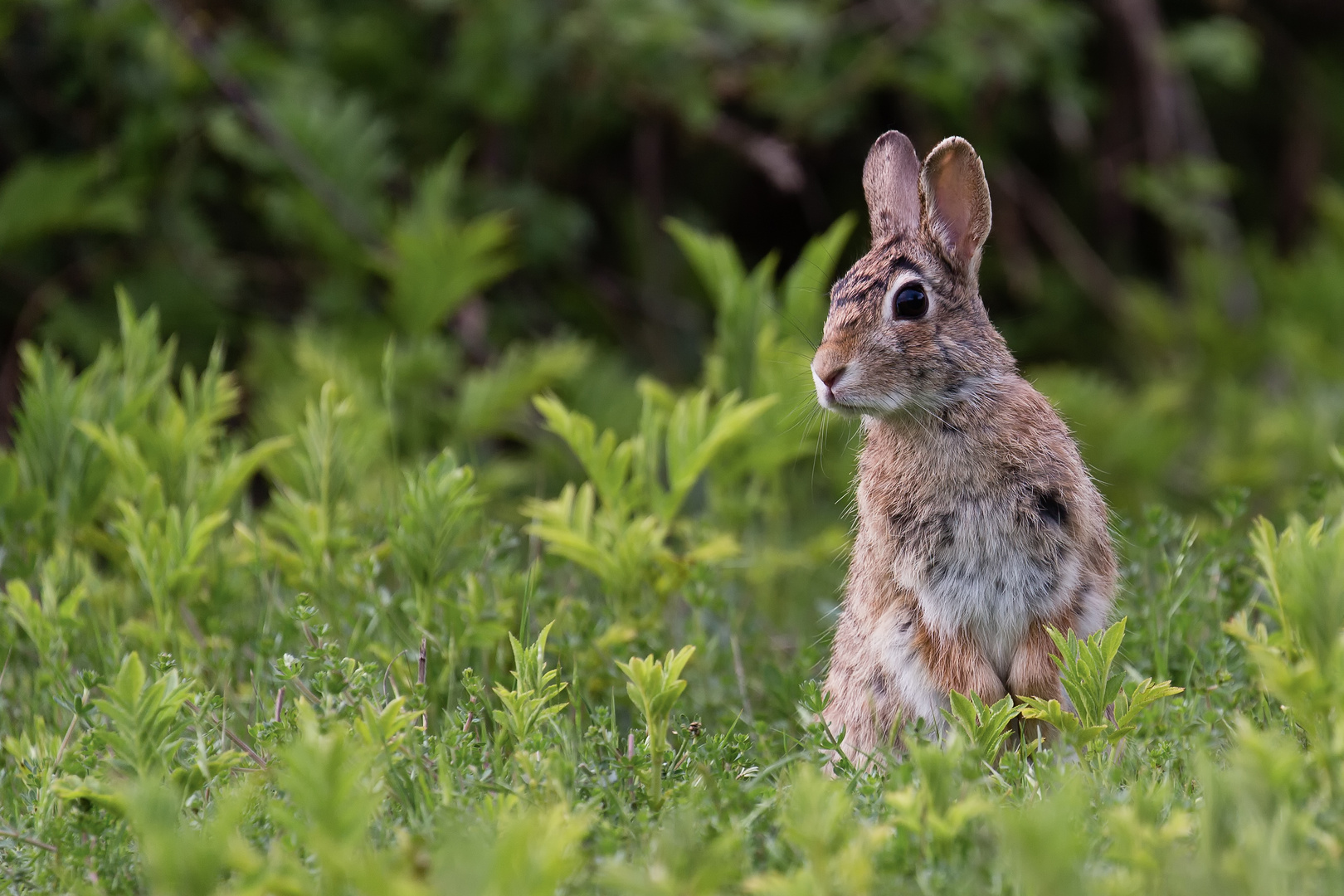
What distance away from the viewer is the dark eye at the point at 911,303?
320 cm

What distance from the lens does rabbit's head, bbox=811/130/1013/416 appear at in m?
3.13

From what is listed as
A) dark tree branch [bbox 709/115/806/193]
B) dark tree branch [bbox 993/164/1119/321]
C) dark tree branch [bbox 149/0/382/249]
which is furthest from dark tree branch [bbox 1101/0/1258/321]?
dark tree branch [bbox 149/0/382/249]

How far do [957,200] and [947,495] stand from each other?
0.70 metres

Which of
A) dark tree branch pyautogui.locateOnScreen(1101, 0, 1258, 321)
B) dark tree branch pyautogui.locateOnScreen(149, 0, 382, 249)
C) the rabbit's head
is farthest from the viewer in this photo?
dark tree branch pyautogui.locateOnScreen(1101, 0, 1258, 321)

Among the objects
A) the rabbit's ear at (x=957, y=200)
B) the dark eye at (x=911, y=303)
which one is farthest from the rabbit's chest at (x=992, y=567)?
the rabbit's ear at (x=957, y=200)

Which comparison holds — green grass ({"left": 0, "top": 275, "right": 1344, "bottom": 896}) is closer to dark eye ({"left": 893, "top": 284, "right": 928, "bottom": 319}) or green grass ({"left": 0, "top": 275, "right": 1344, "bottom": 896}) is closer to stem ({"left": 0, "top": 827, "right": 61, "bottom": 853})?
stem ({"left": 0, "top": 827, "right": 61, "bottom": 853})

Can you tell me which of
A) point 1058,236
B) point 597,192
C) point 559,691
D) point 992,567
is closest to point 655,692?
point 559,691

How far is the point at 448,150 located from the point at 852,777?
14.9 ft

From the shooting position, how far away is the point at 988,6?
575 cm

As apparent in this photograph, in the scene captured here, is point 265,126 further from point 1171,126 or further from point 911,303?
point 1171,126

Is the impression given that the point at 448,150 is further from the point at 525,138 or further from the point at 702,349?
the point at 702,349

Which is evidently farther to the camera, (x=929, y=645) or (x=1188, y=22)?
(x=1188, y=22)

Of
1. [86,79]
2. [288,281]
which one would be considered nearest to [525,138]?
[288,281]

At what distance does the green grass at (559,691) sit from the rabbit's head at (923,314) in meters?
0.59
